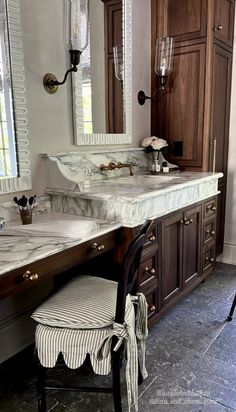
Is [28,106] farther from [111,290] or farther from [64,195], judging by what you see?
[111,290]

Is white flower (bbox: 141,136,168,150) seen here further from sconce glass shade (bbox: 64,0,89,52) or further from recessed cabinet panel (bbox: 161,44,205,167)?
sconce glass shade (bbox: 64,0,89,52)

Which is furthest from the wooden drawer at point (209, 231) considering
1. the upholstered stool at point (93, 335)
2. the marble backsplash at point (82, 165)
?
the upholstered stool at point (93, 335)

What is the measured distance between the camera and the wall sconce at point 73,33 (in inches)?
69.6

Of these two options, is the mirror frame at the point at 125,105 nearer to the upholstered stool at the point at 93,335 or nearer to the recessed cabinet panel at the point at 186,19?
the recessed cabinet panel at the point at 186,19

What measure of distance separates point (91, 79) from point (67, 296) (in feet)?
4.62

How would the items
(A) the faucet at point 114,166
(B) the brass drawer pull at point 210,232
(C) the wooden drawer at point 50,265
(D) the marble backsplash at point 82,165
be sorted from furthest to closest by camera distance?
(B) the brass drawer pull at point 210,232, (A) the faucet at point 114,166, (D) the marble backsplash at point 82,165, (C) the wooden drawer at point 50,265

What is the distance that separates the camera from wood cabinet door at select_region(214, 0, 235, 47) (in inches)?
99.7

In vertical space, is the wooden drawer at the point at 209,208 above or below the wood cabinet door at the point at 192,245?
above

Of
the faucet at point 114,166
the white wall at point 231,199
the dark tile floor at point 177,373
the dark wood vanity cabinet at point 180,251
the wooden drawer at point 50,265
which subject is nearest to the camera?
the wooden drawer at point 50,265

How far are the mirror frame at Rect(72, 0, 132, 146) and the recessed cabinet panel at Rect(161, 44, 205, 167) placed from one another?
1.24 feet

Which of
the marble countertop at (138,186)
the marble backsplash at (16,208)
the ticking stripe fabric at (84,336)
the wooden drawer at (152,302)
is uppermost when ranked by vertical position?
the marble countertop at (138,186)

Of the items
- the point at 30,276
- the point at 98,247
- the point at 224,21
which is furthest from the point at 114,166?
the point at 224,21

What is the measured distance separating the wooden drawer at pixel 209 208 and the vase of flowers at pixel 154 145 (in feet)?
1.64

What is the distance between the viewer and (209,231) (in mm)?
2703
